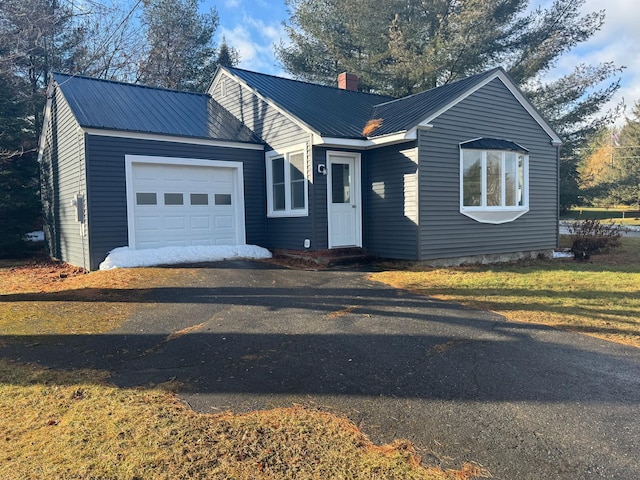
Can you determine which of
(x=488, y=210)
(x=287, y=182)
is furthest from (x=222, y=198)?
(x=488, y=210)

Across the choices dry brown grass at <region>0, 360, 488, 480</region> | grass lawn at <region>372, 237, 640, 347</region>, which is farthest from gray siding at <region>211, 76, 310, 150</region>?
dry brown grass at <region>0, 360, 488, 480</region>

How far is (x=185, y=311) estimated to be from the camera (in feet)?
21.3

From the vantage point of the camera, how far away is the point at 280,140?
38.4ft

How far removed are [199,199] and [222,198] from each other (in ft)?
2.03

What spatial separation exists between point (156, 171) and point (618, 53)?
68.5 feet

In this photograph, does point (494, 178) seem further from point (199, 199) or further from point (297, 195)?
point (199, 199)

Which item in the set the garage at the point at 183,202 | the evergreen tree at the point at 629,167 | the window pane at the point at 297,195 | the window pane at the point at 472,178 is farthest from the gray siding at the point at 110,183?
the evergreen tree at the point at 629,167

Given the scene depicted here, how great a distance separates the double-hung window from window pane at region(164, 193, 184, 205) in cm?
675

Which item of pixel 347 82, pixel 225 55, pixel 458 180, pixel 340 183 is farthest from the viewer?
pixel 225 55

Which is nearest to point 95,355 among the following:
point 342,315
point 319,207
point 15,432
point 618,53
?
point 15,432

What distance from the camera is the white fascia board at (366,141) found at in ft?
32.9

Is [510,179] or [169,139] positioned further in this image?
[510,179]

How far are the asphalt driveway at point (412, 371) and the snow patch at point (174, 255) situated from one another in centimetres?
344

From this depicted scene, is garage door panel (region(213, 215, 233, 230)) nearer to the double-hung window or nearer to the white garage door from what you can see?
the white garage door
